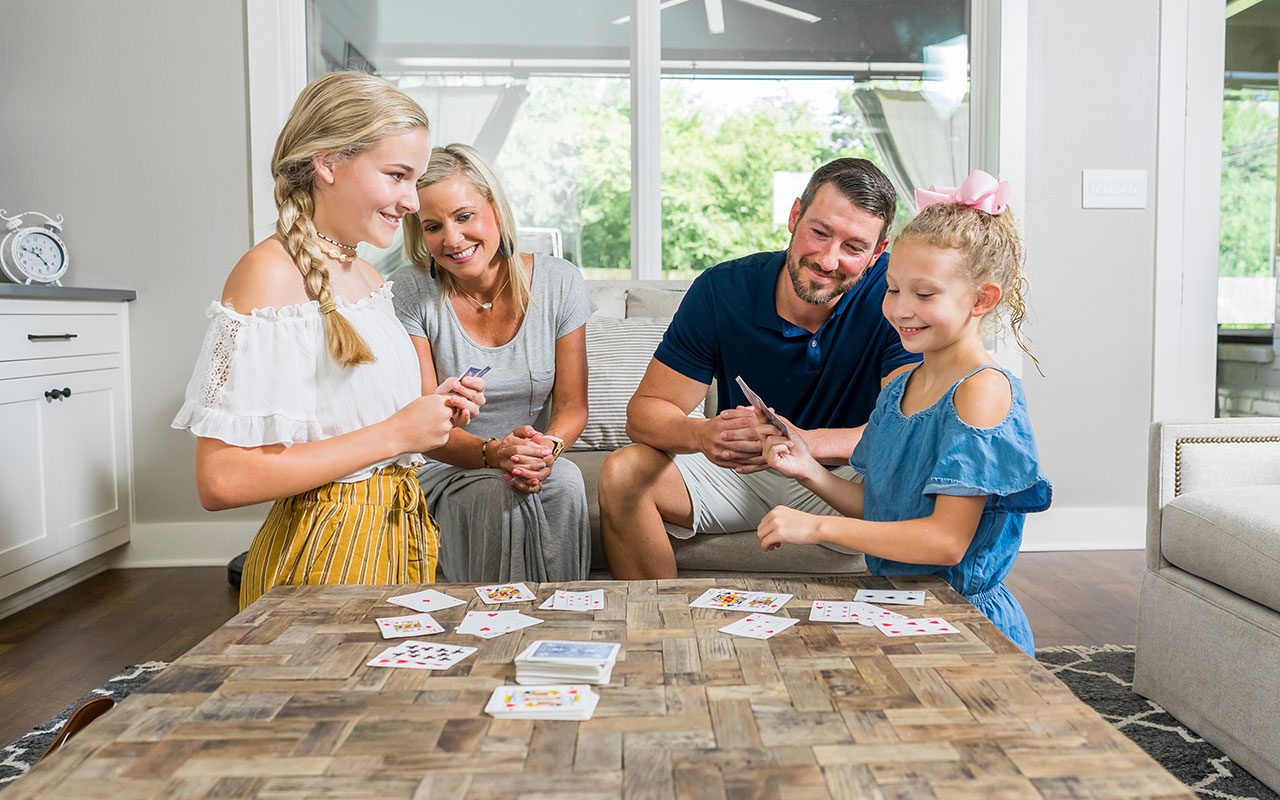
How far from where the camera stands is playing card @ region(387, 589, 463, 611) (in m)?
1.33

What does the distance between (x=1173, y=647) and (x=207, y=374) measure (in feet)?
6.20

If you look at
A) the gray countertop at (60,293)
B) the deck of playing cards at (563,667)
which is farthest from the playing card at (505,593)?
the gray countertop at (60,293)

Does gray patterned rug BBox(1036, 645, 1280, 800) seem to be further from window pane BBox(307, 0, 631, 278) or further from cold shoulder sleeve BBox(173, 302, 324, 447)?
window pane BBox(307, 0, 631, 278)

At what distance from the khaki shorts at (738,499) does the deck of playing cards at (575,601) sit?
85 centimetres

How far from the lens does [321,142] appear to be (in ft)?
5.42

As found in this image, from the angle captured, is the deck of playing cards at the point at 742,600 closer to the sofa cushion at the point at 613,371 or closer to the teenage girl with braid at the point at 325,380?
the teenage girl with braid at the point at 325,380

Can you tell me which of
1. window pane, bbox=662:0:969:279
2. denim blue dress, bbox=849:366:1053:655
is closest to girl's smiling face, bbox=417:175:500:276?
denim blue dress, bbox=849:366:1053:655

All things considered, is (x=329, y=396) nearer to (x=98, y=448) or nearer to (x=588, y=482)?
(x=588, y=482)

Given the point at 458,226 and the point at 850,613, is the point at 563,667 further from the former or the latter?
the point at 458,226

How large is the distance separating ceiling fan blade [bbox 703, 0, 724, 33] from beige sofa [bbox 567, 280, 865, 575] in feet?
3.49

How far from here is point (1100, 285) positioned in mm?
3828

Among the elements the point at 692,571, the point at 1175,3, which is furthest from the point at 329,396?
the point at 1175,3

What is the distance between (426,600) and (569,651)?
0.33 meters

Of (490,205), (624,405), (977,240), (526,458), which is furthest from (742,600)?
(624,405)
